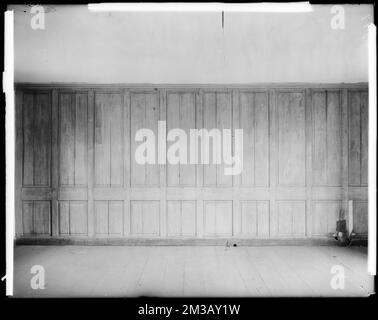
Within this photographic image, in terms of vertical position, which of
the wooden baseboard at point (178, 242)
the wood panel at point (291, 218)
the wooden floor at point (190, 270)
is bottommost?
the wooden floor at point (190, 270)

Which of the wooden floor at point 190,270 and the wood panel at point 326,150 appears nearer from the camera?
the wooden floor at point 190,270

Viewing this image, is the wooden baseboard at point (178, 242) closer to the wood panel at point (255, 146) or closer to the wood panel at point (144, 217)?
the wood panel at point (144, 217)

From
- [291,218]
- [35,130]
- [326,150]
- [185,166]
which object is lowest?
[291,218]

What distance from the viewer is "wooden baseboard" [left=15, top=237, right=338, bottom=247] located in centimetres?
577

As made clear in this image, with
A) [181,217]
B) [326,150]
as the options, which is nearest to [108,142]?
[181,217]

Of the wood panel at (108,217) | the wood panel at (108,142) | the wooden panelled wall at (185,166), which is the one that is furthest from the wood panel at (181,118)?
the wood panel at (108,217)

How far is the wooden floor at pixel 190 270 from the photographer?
3.68 m

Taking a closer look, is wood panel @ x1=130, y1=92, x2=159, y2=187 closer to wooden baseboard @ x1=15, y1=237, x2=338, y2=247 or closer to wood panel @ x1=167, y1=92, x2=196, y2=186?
wood panel @ x1=167, y1=92, x2=196, y2=186

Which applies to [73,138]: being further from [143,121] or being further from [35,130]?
[143,121]

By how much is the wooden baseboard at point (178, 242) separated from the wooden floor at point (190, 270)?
13 cm

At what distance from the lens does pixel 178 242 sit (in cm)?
579

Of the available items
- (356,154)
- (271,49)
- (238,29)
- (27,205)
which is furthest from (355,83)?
A: (27,205)

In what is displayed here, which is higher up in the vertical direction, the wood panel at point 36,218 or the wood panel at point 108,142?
the wood panel at point 108,142

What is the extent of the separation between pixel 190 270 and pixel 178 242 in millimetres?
1373
